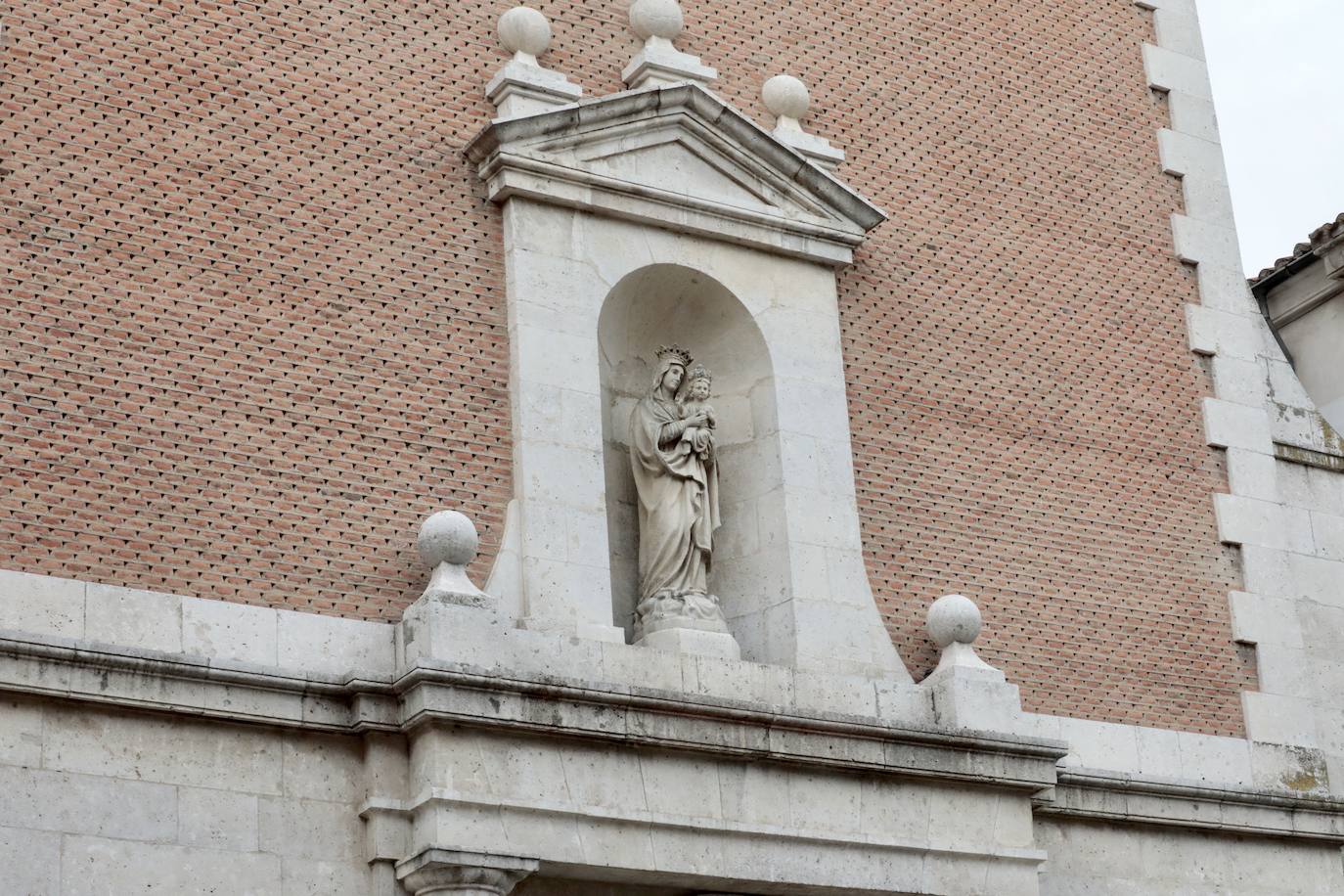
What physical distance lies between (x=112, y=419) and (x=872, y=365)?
4616mm

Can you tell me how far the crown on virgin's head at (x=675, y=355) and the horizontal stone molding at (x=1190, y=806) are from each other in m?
3.03

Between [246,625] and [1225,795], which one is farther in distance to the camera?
[1225,795]

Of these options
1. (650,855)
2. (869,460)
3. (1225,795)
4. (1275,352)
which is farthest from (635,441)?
(1275,352)

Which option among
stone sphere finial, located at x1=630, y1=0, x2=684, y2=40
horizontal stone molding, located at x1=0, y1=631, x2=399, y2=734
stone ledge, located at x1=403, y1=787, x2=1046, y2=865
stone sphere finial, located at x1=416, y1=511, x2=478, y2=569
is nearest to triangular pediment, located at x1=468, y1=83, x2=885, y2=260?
stone sphere finial, located at x1=630, y1=0, x2=684, y2=40

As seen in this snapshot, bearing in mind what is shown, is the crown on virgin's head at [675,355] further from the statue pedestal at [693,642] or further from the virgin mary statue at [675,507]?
the statue pedestal at [693,642]

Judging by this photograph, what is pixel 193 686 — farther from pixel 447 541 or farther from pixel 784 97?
pixel 784 97

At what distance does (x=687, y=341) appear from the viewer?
44.5ft

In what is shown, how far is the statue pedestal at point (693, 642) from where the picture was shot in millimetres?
12203

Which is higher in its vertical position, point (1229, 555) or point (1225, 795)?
point (1229, 555)

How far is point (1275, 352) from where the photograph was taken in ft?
Result: 51.3

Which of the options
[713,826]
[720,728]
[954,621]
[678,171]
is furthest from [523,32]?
[713,826]

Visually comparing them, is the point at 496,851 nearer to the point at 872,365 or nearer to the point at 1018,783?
the point at 1018,783

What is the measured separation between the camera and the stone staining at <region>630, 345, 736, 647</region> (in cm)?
1251

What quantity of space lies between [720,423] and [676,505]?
85 cm
